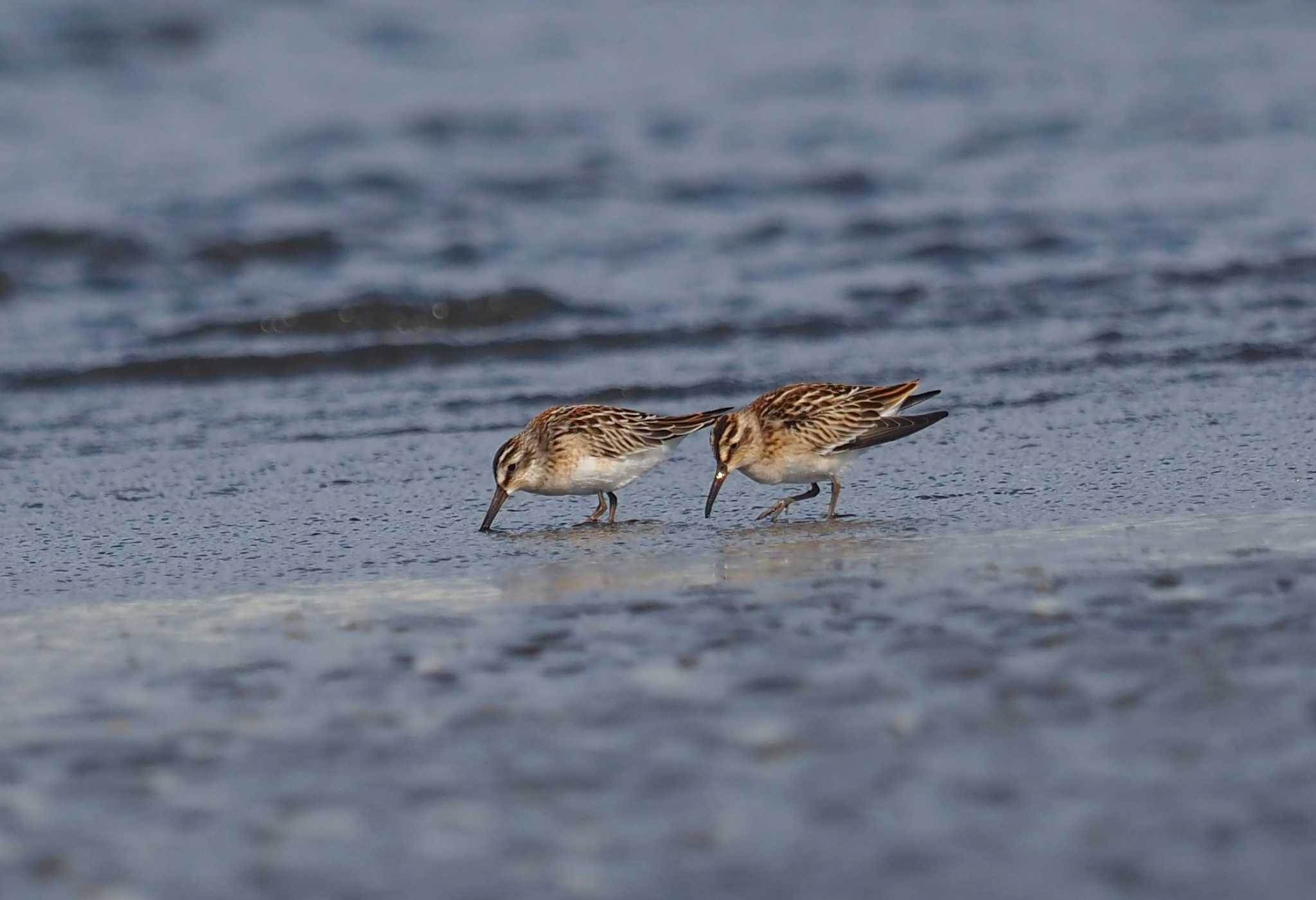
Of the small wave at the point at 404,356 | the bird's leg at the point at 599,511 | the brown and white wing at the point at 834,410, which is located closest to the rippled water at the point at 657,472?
the small wave at the point at 404,356

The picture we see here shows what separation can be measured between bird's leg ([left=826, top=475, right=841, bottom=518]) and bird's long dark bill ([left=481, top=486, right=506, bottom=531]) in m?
1.44

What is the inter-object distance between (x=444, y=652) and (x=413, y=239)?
11091 millimetres

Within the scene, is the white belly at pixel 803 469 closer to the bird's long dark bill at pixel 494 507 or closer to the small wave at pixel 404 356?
the bird's long dark bill at pixel 494 507

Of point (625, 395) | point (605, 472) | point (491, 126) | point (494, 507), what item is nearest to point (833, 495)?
point (605, 472)

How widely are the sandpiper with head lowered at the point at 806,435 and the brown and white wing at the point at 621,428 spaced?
22cm

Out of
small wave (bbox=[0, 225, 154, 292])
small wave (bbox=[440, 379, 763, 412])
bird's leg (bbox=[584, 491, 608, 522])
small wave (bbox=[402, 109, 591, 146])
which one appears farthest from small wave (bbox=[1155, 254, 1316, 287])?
small wave (bbox=[0, 225, 154, 292])

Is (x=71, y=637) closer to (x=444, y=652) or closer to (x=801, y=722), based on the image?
(x=444, y=652)

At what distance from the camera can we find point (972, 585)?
21.0 feet

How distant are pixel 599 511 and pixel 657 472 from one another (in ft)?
3.49

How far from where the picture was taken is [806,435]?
8.26 metres

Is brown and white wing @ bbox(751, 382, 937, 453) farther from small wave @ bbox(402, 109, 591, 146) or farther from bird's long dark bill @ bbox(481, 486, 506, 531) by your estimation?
small wave @ bbox(402, 109, 591, 146)

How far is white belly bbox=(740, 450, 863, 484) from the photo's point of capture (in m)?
8.24

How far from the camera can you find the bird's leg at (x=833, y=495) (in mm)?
8269

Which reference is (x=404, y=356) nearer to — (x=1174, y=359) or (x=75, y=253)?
(x=75, y=253)
